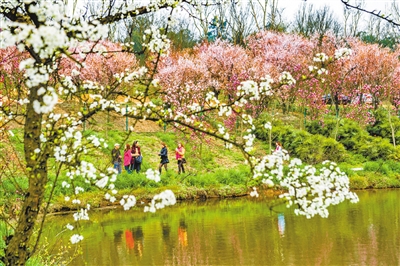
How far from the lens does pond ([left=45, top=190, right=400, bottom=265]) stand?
432 inches

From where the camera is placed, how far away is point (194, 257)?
11234mm

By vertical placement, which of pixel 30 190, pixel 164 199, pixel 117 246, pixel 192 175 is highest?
pixel 192 175

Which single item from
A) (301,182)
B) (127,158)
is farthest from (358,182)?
(301,182)

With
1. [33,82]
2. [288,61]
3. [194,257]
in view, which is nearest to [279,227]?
[194,257]

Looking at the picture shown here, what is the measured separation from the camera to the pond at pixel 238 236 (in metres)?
11.0

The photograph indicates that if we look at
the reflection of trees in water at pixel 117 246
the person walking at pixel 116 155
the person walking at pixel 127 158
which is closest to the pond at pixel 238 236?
the reflection of trees in water at pixel 117 246

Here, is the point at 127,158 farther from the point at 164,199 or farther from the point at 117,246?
the point at 164,199

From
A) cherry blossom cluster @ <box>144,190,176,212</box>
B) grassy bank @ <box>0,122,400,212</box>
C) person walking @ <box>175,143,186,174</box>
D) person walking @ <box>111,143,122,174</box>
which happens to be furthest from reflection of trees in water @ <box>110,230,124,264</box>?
person walking @ <box>175,143,186,174</box>

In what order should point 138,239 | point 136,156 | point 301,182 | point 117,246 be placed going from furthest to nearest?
point 136,156, point 138,239, point 117,246, point 301,182

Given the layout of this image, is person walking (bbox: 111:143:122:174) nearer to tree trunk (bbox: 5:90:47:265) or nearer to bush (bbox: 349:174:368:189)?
tree trunk (bbox: 5:90:47:265)

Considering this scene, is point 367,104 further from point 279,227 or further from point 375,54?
point 279,227

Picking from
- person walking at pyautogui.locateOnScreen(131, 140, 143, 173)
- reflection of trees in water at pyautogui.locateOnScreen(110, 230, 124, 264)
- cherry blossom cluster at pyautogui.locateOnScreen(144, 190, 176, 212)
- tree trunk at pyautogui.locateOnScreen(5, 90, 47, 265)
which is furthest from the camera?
person walking at pyautogui.locateOnScreen(131, 140, 143, 173)

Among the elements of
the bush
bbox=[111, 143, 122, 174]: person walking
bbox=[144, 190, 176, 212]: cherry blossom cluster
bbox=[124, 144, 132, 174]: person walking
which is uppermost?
bbox=[124, 144, 132, 174]: person walking

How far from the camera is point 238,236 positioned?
1319 cm
